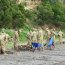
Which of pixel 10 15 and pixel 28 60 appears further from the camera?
pixel 10 15

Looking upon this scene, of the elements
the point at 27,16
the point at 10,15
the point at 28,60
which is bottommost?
the point at 28,60

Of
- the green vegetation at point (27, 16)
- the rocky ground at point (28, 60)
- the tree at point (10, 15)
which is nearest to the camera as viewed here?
the rocky ground at point (28, 60)

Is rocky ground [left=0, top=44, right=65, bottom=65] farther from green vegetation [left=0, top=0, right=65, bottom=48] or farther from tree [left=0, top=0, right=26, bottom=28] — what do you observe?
tree [left=0, top=0, right=26, bottom=28]

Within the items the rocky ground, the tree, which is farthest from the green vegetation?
the rocky ground

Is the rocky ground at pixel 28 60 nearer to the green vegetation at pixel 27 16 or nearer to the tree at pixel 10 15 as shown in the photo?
the green vegetation at pixel 27 16

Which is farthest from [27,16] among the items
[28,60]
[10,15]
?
[28,60]

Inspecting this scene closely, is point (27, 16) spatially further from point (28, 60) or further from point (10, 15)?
point (28, 60)

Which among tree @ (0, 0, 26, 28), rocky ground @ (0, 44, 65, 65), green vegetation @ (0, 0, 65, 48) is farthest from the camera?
green vegetation @ (0, 0, 65, 48)

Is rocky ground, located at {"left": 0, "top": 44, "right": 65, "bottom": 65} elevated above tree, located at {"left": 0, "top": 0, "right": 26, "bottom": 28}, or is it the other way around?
tree, located at {"left": 0, "top": 0, "right": 26, "bottom": 28}

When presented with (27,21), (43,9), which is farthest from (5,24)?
(43,9)

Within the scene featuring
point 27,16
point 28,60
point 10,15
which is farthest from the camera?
point 27,16

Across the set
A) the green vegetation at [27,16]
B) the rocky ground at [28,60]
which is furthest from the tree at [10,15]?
the rocky ground at [28,60]

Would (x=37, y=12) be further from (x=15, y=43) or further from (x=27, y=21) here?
(x=15, y=43)

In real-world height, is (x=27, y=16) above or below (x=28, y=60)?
above
